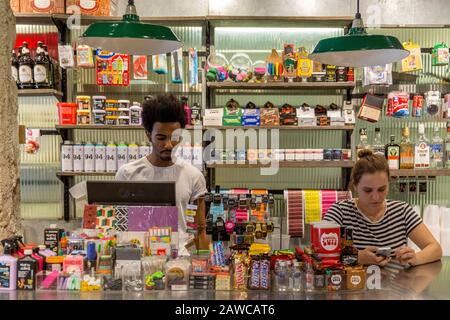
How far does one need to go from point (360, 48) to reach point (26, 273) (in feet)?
5.79

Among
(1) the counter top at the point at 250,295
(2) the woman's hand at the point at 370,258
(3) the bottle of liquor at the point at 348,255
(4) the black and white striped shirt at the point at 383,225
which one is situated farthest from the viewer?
(4) the black and white striped shirt at the point at 383,225

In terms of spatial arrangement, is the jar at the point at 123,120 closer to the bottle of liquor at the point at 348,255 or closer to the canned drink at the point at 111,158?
the canned drink at the point at 111,158

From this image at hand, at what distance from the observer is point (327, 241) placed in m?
1.87

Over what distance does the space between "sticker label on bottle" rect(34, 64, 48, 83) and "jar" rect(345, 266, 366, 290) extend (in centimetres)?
382

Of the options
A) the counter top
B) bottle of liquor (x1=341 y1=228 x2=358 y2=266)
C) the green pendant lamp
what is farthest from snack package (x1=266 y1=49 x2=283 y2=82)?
the counter top

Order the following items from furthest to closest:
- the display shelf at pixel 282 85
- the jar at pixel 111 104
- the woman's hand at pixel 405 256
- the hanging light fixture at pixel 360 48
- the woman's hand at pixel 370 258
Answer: the jar at pixel 111 104 < the display shelf at pixel 282 85 < the hanging light fixture at pixel 360 48 < the woman's hand at pixel 405 256 < the woman's hand at pixel 370 258

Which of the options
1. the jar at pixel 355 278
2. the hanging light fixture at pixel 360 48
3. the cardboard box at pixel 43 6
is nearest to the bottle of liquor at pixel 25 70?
the cardboard box at pixel 43 6

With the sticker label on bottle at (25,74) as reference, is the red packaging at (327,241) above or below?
below

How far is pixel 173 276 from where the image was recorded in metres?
1.76

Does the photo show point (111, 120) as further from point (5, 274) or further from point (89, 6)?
point (5, 274)

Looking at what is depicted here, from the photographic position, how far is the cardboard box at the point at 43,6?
477 centimetres

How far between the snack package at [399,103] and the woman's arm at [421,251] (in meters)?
2.26
